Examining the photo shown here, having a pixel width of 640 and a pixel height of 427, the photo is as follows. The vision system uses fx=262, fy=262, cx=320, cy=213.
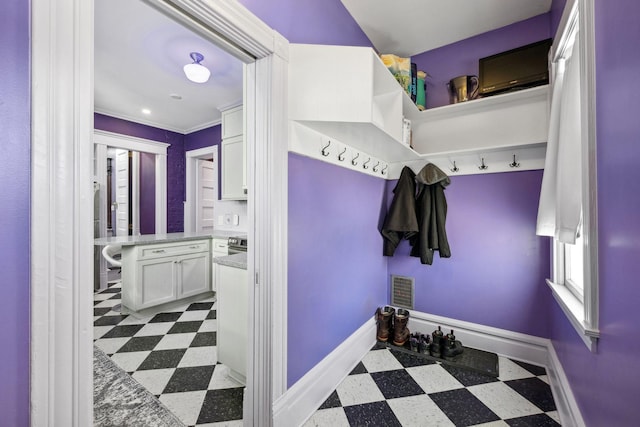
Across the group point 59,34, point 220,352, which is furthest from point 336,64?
point 220,352

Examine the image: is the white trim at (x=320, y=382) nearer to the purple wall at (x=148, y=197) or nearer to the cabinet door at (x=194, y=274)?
the cabinet door at (x=194, y=274)

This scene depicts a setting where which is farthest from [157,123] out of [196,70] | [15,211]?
[15,211]

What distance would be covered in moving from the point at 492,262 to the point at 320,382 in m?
1.58

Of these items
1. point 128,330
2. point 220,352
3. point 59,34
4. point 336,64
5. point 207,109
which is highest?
point 207,109

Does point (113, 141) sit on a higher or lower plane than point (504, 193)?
higher

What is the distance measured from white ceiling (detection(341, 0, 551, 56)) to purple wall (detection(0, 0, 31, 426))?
178 cm

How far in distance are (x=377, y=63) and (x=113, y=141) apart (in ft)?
13.1

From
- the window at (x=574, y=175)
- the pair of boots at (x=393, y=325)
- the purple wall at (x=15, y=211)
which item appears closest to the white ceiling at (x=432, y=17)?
the window at (x=574, y=175)

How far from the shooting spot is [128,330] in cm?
254

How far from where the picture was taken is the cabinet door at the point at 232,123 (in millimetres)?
3039

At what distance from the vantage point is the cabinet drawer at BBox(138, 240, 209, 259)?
9.27 feet

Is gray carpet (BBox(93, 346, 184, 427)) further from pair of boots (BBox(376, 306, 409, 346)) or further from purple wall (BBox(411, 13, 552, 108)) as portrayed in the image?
purple wall (BBox(411, 13, 552, 108))

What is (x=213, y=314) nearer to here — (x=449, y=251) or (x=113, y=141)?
(x=449, y=251)

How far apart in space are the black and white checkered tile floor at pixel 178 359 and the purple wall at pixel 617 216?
1601mm
